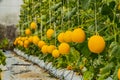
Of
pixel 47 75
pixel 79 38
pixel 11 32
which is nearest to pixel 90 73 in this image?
pixel 79 38

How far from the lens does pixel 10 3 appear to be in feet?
43.7

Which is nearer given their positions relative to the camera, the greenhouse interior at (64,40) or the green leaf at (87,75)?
the greenhouse interior at (64,40)

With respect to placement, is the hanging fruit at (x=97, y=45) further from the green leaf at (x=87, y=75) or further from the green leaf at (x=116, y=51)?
the green leaf at (x=87, y=75)

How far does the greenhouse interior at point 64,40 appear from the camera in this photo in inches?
81.4

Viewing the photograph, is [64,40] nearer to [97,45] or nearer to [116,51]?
[116,51]

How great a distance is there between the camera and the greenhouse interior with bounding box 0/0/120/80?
6.78 ft

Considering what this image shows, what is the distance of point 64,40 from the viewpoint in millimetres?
2324

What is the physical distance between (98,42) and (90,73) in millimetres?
1740

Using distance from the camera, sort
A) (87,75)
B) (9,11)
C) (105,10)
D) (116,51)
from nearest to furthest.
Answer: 1. (116,51)
2. (105,10)
3. (87,75)
4. (9,11)


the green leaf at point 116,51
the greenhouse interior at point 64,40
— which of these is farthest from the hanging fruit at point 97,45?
the green leaf at point 116,51

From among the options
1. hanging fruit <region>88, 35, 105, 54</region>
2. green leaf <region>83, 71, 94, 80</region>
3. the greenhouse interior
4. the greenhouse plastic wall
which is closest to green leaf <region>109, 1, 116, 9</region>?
the greenhouse interior

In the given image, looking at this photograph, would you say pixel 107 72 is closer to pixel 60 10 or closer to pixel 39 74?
pixel 60 10

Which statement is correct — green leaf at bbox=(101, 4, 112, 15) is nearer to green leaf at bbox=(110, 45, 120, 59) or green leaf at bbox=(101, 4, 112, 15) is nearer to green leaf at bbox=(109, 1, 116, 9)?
green leaf at bbox=(109, 1, 116, 9)

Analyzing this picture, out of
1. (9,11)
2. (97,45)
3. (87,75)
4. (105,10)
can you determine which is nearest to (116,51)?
(97,45)
